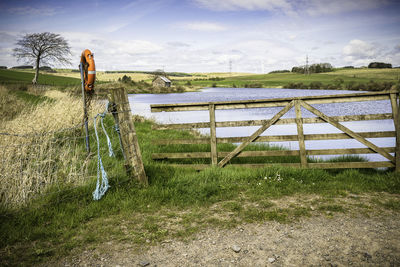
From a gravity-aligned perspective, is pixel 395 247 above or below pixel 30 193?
below

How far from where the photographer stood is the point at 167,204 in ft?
16.1

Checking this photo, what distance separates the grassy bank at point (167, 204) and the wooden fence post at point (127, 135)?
28 cm

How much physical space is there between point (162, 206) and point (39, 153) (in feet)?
15.5

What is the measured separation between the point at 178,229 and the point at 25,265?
2045 mm

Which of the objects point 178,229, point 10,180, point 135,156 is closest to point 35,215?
Result: point 10,180

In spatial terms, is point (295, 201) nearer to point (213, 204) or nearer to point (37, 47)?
point (213, 204)

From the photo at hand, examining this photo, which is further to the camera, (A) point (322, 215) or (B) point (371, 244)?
(A) point (322, 215)

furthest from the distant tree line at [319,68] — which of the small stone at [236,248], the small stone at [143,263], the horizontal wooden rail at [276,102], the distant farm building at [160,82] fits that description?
the small stone at [143,263]

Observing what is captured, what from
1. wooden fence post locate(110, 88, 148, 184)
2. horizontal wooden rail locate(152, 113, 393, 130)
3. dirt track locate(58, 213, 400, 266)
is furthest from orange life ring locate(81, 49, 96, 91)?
dirt track locate(58, 213, 400, 266)

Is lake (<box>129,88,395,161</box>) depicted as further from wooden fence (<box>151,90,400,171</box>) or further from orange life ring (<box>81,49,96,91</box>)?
orange life ring (<box>81,49,96,91</box>)

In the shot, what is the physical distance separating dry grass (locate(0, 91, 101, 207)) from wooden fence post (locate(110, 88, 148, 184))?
88 centimetres

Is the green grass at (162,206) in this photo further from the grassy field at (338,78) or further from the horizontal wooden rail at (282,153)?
the grassy field at (338,78)

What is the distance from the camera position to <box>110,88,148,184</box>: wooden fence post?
549 cm

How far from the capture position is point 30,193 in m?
5.14
